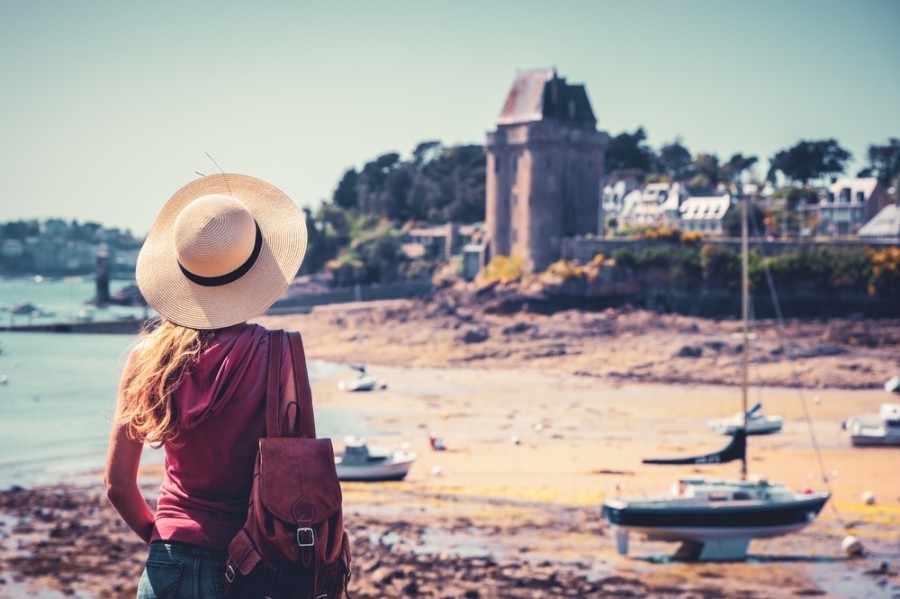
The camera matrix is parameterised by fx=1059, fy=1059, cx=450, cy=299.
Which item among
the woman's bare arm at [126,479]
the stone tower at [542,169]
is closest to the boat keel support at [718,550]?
the woman's bare arm at [126,479]

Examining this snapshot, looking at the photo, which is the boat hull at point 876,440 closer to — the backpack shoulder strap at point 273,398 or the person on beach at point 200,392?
the person on beach at point 200,392

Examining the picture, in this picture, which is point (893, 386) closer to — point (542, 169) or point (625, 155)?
point (542, 169)

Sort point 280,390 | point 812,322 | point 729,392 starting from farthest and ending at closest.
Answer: point 812,322
point 729,392
point 280,390

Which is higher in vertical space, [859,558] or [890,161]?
[890,161]

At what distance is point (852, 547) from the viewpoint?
17.6 meters

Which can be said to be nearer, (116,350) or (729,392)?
(729,392)

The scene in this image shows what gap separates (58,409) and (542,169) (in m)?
28.4

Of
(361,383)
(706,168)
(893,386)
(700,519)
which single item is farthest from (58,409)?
(706,168)

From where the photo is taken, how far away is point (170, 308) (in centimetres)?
270

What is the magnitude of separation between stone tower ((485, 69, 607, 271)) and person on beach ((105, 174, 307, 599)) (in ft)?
170

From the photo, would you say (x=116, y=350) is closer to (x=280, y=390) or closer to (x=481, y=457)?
(x=481, y=457)

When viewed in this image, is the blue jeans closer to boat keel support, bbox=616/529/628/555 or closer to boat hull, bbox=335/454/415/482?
boat keel support, bbox=616/529/628/555

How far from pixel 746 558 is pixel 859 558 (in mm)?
1838

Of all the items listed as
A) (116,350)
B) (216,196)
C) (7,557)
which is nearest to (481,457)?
(7,557)
